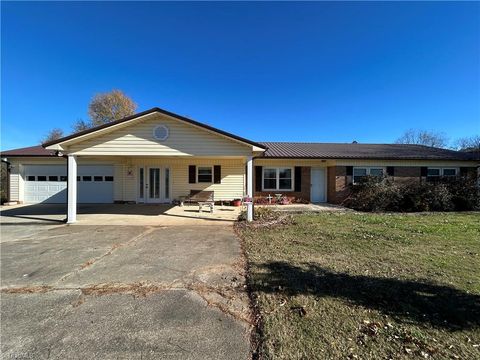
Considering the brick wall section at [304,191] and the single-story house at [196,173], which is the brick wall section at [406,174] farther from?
the brick wall section at [304,191]

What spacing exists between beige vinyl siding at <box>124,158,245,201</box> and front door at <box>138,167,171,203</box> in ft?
0.93

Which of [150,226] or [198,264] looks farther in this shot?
[150,226]

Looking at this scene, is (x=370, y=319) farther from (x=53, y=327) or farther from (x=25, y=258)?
(x=25, y=258)

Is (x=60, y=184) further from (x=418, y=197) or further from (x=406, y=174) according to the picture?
(x=406, y=174)

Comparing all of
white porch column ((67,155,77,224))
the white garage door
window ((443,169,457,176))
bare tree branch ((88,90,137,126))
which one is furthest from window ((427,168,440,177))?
bare tree branch ((88,90,137,126))

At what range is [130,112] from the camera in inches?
1405

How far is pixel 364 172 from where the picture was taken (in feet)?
54.6

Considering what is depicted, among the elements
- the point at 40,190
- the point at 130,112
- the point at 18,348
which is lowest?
the point at 18,348

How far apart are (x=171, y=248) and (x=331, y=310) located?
13.8 feet

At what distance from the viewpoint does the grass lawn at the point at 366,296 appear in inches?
108

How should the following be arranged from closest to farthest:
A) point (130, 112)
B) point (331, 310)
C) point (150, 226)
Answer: point (331, 310), point (150, 226), point (130, 112)

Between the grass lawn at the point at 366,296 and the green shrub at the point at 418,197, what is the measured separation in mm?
6282

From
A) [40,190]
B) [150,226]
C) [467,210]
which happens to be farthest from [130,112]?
[467,210]

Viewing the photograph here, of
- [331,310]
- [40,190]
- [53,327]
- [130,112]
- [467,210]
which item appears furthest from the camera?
[130,112]
